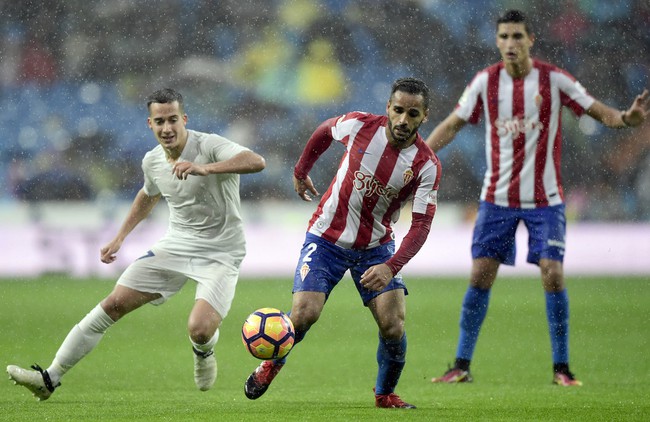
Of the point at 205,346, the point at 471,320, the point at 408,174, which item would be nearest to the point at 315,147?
the point at 408,174

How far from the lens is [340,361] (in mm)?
8055

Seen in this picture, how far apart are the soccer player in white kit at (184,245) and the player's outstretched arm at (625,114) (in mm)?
2213

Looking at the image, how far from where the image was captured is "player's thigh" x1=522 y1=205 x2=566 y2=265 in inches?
267

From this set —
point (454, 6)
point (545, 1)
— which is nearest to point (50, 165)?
point (454, 6)

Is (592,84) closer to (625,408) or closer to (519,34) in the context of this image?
(519,34)

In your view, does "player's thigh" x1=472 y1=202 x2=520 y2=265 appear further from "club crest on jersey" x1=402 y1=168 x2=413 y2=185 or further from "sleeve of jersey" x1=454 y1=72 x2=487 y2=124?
"club crest on jersey" x1=402 y1=168 x2=413 y2=185

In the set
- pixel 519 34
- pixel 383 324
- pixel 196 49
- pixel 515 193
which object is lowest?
pixel 383 324

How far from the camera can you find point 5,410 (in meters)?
5.41

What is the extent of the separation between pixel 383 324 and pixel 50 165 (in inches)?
468

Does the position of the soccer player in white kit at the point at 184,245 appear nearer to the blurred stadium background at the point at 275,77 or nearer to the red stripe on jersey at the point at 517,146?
the red stripe on jersey at the point at 517,146

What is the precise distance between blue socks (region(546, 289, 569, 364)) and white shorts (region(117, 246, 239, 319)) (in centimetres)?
203

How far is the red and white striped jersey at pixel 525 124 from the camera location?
22.8 feet

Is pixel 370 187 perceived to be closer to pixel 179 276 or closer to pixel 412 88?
pixel 412 88

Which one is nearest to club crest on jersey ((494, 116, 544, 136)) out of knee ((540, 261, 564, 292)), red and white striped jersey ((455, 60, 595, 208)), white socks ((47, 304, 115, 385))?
red and white striped jersey ((455, 60, 595, 208))
